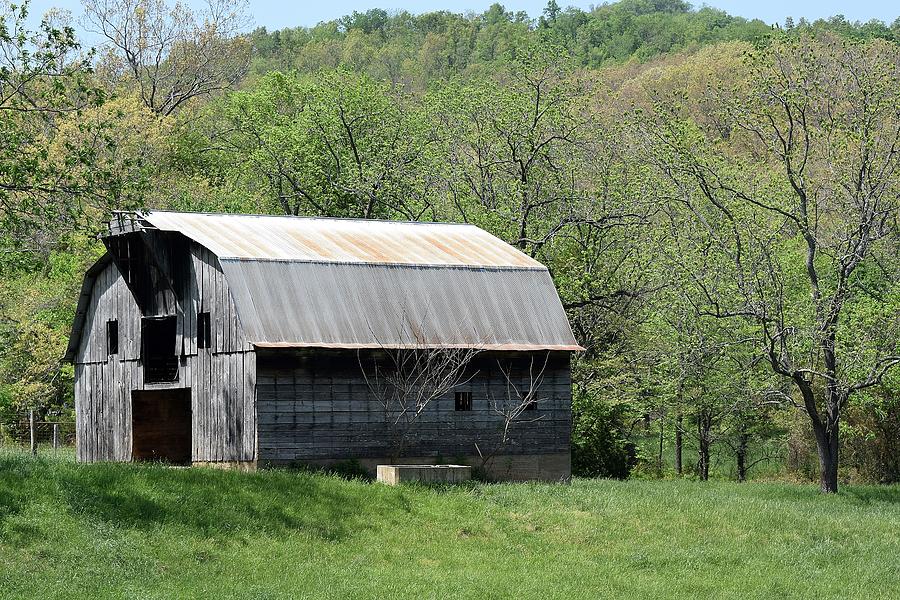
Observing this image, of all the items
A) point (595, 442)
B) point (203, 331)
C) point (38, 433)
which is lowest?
point (38, 433)

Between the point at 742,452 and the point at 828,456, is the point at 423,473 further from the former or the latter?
the point at 742,452

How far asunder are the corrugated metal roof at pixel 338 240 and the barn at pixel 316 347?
9 centimetres

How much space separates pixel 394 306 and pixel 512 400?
12.6ft

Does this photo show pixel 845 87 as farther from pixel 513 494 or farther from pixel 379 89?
pixel 379 89

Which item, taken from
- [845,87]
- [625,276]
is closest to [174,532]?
[845,87]

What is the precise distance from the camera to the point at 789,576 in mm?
20938

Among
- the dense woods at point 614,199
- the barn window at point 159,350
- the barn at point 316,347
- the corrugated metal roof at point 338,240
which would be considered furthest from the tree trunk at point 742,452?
the barn window at point 159,350

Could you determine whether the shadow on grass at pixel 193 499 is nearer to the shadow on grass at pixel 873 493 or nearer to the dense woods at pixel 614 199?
the dense woods at pixel 614 199

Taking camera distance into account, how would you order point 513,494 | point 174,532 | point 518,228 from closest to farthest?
point 174,532 < point 513,494 < point 518,228

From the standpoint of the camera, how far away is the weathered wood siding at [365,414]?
2742 centimetres

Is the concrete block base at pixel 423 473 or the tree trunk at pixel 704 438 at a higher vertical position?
the concrete block base at pixel 423 473

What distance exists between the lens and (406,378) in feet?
94.7

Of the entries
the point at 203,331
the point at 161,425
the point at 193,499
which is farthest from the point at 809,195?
the point at 193,499

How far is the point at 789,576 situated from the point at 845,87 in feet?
55.9
